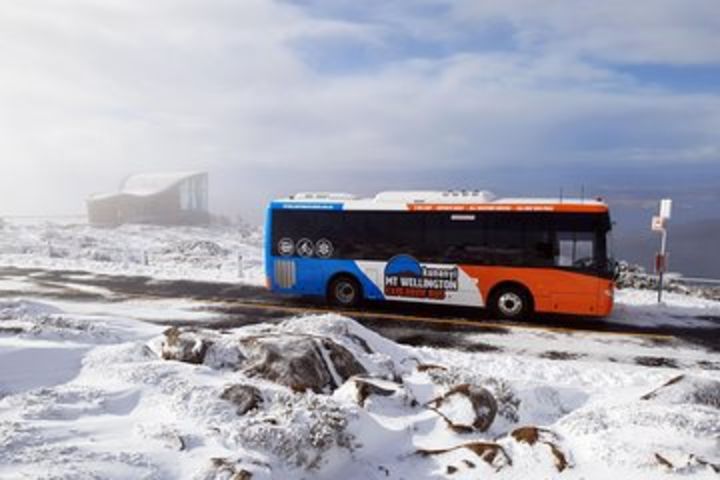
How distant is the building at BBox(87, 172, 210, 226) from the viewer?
55.8m

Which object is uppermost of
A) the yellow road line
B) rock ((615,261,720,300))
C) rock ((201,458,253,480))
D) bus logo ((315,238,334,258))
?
bus logo ((315,238,334,258))

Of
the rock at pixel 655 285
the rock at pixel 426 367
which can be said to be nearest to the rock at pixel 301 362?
the rock at pixel 426 367

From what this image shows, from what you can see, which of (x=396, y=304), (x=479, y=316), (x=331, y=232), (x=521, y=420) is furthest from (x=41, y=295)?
(x=521, y=420)

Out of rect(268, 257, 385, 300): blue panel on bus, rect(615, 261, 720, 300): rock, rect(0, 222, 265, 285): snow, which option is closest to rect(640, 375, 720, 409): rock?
rect(268, 257, 385, 300): blue panel on bus

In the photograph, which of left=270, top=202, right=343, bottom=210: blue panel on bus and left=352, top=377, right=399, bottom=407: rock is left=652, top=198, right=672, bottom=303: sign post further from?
left=352, top=377, right=399, bottom=407: rock

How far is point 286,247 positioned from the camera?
15.3m

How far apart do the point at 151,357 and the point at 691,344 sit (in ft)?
36.5

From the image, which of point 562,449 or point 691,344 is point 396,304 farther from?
point 562,449

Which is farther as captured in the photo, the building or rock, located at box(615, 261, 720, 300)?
the building

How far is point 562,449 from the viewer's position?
5273mm

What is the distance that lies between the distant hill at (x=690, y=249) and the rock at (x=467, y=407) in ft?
240

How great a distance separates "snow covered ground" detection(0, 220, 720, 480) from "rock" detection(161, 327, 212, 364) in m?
0.02

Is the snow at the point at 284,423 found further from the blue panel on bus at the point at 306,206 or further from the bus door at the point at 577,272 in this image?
the blue panel on bus at the point at 306,206

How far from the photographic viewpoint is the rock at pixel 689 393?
637 centimetres
